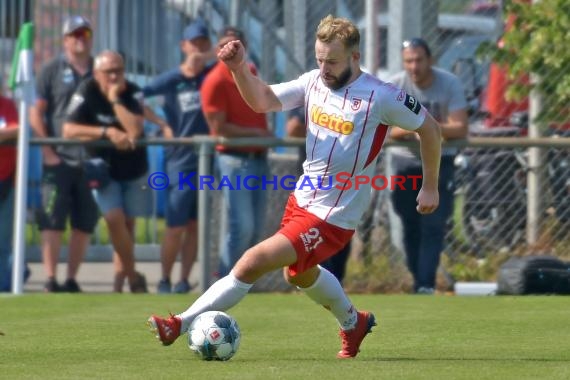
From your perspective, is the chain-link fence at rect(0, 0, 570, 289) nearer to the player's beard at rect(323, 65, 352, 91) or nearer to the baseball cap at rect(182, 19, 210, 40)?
the baseball cap at rect(182, 19, 210, 40)

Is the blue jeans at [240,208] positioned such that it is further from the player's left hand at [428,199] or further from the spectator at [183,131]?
the player's left hand at [428,199]

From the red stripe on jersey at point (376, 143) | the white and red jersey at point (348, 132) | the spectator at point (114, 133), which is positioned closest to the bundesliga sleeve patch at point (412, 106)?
the white and red jersey at point (348, 132)

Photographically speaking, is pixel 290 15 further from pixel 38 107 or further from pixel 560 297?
pixel 560 297

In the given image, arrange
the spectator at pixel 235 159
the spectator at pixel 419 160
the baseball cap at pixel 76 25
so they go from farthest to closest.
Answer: the baseball cap at pixel 76 25
the spectator at pixel 235 159
the spectator at pixel 419 160

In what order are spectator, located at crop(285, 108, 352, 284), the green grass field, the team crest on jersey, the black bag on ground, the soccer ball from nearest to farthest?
1. the green grass field
2. the soccer ball
3. the team crest on jersey
4. the black bag on ground
5. spectator, located at crop(285, 108, 352, 284)

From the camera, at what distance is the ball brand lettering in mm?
7120

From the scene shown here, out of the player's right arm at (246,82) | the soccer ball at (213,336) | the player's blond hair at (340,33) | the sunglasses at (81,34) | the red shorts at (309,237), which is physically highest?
the sunglasses at (81,34)

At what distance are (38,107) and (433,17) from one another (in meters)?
3.67

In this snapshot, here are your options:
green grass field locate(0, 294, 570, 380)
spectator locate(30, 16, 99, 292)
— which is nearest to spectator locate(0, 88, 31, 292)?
spectator locate(30, 16, 99, 292)

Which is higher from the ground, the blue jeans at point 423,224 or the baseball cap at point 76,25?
the baseball cap at point 76,25

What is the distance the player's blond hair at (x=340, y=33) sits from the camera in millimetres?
A: 6992

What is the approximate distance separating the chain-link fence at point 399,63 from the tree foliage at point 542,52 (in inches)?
3.3

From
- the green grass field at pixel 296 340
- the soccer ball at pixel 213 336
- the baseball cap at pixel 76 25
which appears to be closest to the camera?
the green grass field at pixel 296 340

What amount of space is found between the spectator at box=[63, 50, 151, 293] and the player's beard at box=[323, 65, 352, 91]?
188 inches
